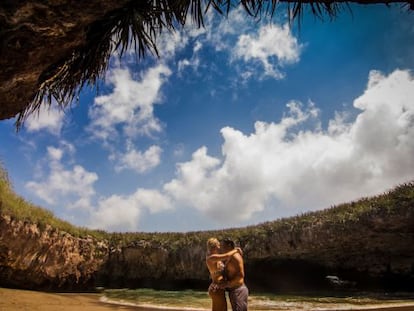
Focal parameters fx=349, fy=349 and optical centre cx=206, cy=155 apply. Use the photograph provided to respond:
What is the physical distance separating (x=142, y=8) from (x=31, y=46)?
4.41 ft

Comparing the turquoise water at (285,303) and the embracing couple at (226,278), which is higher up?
the embracing couple at (226,278)

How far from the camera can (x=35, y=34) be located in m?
3.39

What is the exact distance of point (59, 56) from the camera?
404 cm

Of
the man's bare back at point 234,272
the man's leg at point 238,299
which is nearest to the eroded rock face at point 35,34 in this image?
the man's bare back at point 234,272

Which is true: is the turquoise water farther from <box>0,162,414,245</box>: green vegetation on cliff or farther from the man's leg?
the man's leg

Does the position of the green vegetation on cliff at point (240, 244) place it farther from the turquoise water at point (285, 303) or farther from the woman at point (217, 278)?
the woman at point (217, 278)

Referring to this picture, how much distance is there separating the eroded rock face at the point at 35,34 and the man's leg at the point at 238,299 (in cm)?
430

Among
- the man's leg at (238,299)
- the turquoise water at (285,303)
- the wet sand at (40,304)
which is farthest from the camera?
the turquoise water at (285,303)

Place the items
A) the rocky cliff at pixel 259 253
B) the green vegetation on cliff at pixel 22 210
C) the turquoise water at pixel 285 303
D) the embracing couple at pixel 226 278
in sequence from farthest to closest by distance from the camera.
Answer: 1. the rocky cliff at pixel 259 253
2. the green vegetation on cliff at pixel 22 210
3. the turquoise water at pixel 285 303
4. the embracing couple at pixel 226 278

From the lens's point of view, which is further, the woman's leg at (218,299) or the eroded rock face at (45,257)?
the eroded rock face at (45,257)

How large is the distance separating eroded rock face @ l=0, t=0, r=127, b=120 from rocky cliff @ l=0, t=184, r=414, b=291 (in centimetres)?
924

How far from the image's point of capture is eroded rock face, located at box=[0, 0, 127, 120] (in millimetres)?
3146

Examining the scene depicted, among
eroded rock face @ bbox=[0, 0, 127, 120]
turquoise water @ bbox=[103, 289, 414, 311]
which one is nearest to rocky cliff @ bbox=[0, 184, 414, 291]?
turquoise water @ bbox=[103, 289, 414, 311]

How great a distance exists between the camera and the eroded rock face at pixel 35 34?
3.15 meters
